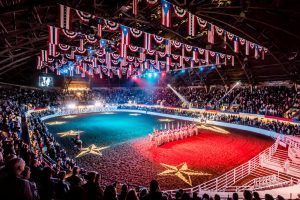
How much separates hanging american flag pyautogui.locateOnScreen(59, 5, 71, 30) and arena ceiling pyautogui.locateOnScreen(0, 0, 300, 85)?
957mm

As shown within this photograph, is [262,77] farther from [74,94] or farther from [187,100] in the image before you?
[74,94]

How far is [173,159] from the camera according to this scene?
15438mm

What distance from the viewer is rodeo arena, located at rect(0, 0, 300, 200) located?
8224mm

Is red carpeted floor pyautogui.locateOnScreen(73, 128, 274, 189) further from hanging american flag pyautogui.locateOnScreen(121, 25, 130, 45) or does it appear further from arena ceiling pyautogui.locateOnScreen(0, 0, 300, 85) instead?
arena ceiling pyautogui.locateOnScreen(0, 0, 300, 85)

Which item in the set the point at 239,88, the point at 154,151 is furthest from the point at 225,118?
the point at 154,151

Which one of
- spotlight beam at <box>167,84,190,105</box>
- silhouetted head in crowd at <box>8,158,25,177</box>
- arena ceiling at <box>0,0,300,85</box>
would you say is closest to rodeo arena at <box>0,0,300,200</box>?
silhouetted head in crowd at <box>8,158,25,177</box>

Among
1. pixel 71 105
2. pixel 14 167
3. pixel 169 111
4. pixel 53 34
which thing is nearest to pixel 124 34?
pixel 53 34

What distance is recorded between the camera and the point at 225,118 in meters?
30.6

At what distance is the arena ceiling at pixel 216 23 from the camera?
16.1m

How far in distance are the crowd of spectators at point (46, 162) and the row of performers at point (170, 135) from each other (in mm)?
7510

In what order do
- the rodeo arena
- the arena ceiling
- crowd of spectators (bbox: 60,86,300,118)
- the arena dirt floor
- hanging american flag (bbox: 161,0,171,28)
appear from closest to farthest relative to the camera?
the rodeo arena < hanging american flag (bbox: 161,0,171,28) < the arena dirt floor < the arena ceiling < crowd of spectators (bbox: 60,86,300,118)

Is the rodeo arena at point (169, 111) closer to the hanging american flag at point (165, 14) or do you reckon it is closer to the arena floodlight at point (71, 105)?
the hanging american flag at point (165, 14)

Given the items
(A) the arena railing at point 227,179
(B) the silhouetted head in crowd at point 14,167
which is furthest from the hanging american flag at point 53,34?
(B) the silhouetted head in crowd at point 14,167

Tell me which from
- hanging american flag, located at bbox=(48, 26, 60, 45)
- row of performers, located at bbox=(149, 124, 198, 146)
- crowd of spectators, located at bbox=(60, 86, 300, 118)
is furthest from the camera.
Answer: crowd of spectators, located at bbox=(60, 86, 300, 118)
